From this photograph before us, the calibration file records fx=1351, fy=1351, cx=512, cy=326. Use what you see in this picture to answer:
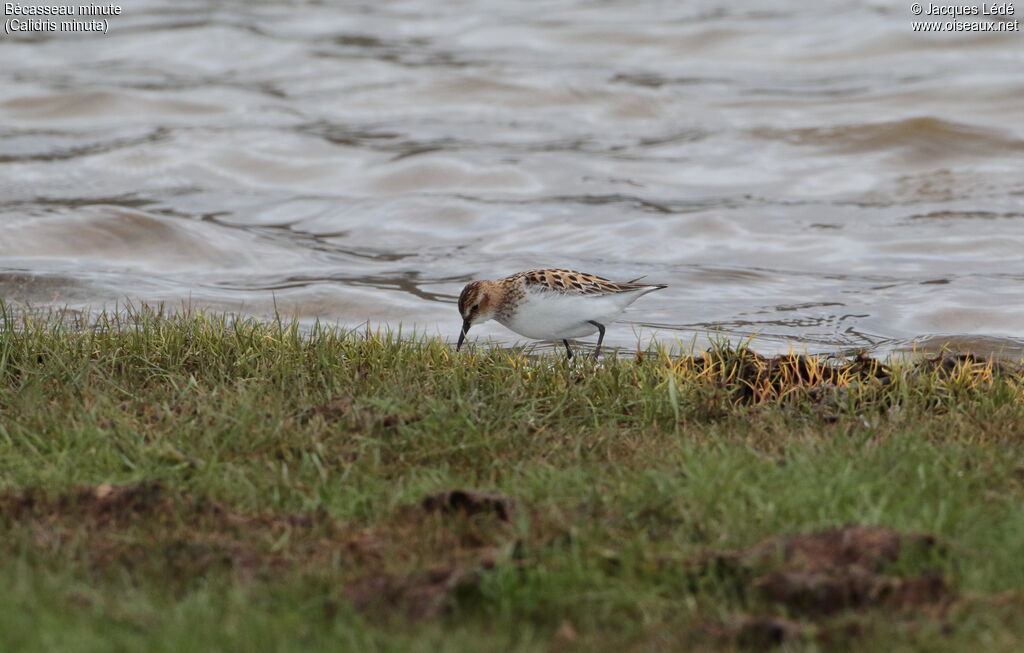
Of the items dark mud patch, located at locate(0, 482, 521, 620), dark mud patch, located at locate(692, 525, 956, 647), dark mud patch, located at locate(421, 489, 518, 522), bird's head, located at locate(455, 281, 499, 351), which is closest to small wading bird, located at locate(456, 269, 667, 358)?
bird's head, located at locate(455, 281, 499, 351)

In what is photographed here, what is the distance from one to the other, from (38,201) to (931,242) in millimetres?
9703

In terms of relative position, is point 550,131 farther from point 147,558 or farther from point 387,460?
point 147,558

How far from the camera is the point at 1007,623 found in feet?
15.2

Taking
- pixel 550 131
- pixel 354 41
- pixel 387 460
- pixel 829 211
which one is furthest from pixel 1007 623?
pixel 354 41

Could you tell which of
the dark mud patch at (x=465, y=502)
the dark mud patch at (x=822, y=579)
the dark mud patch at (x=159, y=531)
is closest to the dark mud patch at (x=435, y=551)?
the dark mud patch at (x=465, y=502)

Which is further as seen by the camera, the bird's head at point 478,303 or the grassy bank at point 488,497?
the bird's head at point 478,303

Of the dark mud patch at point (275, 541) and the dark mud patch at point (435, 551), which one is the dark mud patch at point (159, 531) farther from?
the dark mud patch at point (435, 551)

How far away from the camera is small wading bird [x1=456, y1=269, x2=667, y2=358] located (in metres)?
8.24

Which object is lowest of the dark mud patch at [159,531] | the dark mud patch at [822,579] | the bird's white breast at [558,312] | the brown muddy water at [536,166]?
the dark mud patch at [822,579]

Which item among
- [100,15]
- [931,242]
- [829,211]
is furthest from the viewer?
[100,15]

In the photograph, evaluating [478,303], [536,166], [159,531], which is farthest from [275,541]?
[536,166]

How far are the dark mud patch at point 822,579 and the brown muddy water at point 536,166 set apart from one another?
4865mm

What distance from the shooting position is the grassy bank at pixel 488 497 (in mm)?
4750

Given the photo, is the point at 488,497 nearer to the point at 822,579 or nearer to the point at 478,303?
the point at 822,579
